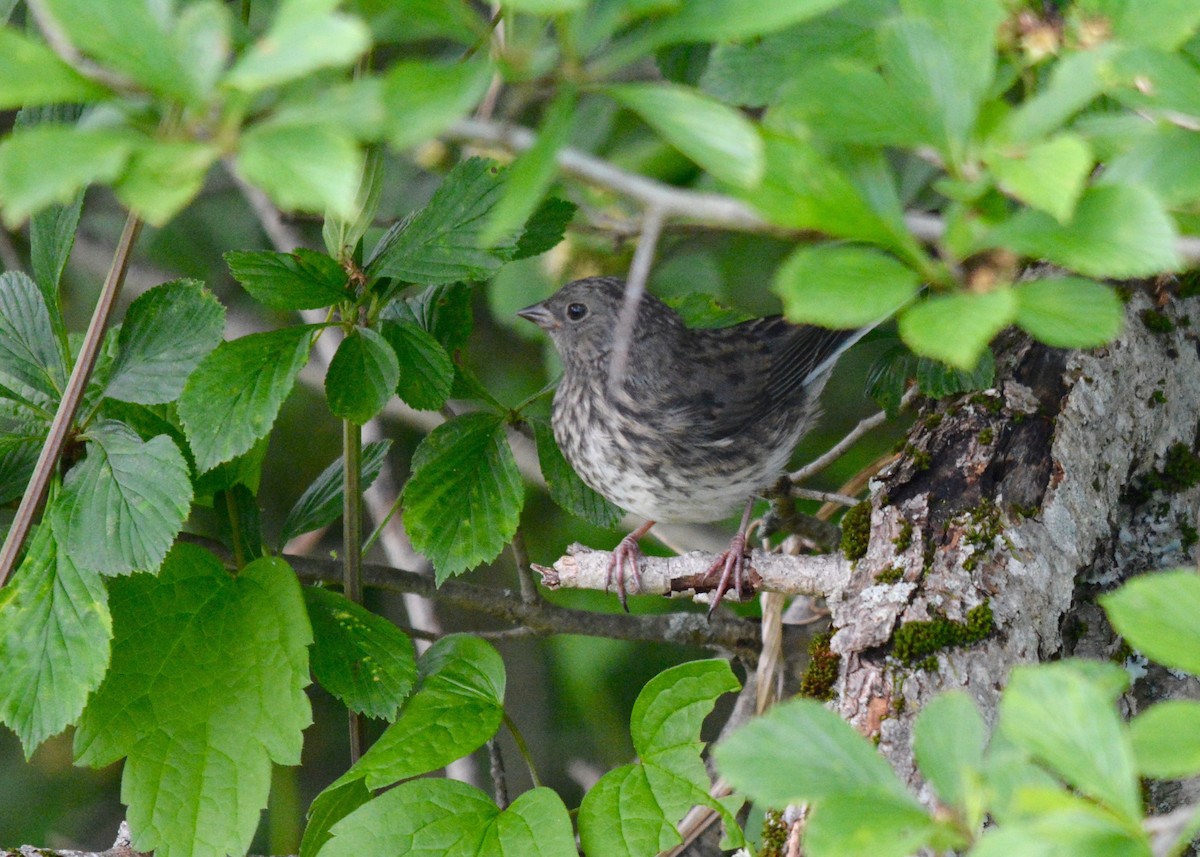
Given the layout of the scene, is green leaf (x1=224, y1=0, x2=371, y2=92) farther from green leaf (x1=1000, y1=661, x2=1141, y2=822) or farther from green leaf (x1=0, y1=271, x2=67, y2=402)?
green leaf (x1=0, y1=271, x2=67, y2=402)

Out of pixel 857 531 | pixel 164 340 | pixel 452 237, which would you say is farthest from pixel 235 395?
pixel 857 531

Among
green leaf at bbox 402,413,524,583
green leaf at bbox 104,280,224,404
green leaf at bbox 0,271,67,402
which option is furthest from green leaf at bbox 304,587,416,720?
green leaf at bbox 0,271,67,402

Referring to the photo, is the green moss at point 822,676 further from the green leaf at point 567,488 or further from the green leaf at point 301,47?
the green leaf at point 301,47

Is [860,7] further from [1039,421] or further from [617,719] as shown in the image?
[617,719]

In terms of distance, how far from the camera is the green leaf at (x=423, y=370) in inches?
→ 87.0

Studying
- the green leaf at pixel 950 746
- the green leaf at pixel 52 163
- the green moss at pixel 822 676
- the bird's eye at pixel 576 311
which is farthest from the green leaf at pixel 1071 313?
the bird's eye at pixel 576 311

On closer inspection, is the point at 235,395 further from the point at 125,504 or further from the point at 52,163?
the point at 52,163

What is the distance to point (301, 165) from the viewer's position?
88 centimetres

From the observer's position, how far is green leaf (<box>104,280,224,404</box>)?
204 centimetres

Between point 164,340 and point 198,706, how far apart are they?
2.13ft

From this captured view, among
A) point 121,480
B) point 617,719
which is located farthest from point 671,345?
point 121,480

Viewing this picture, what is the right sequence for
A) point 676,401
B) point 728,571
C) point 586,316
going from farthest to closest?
→ point 586,316 → point 676,401 → point 728,571

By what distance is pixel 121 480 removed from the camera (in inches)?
76.2

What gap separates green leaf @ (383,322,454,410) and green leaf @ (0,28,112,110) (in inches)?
50.2
